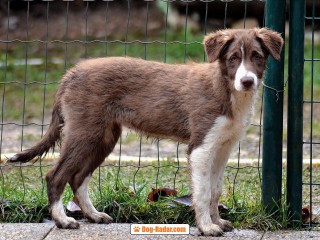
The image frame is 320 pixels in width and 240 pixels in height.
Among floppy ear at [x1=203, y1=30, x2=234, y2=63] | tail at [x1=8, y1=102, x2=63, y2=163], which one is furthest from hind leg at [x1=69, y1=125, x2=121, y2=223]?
floppy ear at [x1=203, y1=30, x2=234, y2=63]

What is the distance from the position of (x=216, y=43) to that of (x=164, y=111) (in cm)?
68

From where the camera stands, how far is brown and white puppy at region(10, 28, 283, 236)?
5875mm

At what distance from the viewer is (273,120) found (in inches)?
244

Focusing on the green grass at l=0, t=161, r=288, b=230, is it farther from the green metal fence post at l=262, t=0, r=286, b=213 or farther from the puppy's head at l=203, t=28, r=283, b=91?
the puppy's head at l=203, t=28, r=283, b=91

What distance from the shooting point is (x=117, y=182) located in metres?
6.65

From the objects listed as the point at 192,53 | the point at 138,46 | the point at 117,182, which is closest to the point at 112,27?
the point at 138,46

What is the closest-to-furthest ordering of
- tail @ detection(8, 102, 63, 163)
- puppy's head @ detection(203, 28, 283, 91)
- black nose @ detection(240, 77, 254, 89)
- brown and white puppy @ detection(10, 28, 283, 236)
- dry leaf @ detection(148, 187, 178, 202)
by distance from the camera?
black nose @ detection(240, 77, 254, 89)
puppy's head @ detection(203, 28, 283, 91)
brown and white puppy @ detection(10, 28, 283, 236)
tail @ detection(8, 102, 63, 163)
dry leaf @ detection(148, 187, 178, 202)

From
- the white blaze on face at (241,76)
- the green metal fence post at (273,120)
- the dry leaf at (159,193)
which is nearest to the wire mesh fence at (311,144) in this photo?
the green metal fence post at (273,120)

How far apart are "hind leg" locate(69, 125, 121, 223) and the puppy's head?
1050 mm

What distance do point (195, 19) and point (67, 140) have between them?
330 inches

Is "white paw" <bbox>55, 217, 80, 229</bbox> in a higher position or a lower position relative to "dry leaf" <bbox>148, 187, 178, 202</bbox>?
lower

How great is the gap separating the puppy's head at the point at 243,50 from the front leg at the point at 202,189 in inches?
22.4

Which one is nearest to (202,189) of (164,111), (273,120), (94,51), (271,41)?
(164,111)

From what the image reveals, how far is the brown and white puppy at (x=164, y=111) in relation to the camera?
588 cm
